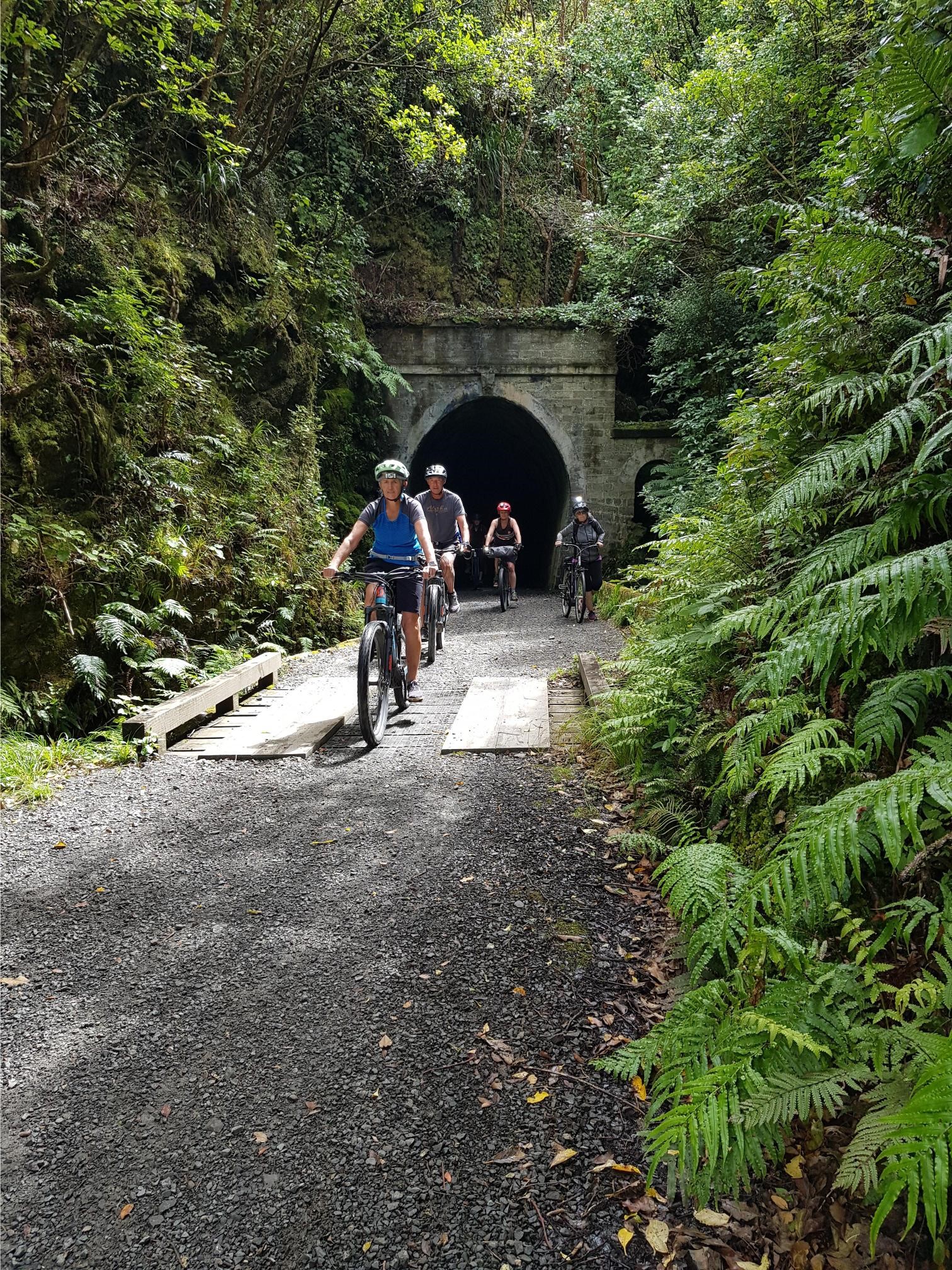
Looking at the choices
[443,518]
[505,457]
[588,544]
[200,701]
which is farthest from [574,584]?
[505,457]

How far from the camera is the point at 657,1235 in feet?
5.22

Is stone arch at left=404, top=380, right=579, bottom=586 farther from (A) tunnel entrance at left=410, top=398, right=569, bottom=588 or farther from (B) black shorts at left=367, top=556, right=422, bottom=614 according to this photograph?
(B) black shorts at left=367, top=556, right=422, bottom=614

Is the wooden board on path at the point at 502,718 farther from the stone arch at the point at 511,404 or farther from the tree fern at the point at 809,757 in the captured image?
the stone arch at the point at 511,404

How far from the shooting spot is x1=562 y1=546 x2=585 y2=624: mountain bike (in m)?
11.2

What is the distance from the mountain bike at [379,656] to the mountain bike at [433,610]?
6.49ft

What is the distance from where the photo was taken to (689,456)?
13.8m

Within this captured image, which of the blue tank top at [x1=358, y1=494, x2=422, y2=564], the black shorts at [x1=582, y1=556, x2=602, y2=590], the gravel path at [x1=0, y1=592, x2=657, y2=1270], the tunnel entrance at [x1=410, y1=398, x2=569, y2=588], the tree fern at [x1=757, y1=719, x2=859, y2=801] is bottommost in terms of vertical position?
the gravel path at [x1=0, y1=592, x2=657, y2=1270]

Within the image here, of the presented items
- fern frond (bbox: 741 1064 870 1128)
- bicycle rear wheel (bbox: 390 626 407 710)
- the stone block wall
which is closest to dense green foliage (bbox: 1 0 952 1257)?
fern frond (bbox: 741 1064 870 1128)

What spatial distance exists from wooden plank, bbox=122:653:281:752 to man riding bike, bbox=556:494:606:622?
5.55 metres

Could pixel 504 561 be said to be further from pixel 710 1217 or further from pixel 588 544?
pixel 710 1217

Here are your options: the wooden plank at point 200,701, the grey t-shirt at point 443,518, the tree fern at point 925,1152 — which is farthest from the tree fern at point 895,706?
the grey t-shirt at point 443,518

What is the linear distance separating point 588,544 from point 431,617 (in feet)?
12.6

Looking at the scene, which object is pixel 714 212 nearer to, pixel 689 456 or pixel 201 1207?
pixel 689 456

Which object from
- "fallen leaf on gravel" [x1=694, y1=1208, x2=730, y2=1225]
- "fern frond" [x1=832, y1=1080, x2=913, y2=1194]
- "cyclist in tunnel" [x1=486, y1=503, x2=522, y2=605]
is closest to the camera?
"fern frond" [x1=832, y1=1080, x2=913, y2=1194]
